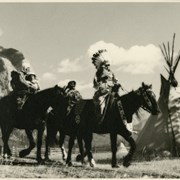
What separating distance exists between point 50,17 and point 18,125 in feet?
10.0

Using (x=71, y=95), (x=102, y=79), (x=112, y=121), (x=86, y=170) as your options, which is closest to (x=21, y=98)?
(x=71, y=95)

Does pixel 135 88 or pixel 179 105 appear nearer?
pixel 135 88

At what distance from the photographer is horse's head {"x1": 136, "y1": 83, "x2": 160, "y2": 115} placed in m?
9.84

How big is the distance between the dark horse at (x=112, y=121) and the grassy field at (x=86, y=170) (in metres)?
0.29

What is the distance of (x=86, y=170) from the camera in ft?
31.9

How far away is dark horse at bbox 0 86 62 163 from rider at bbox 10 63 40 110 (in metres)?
0.15

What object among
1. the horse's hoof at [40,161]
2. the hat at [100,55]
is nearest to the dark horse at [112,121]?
the horse's hoof at [40,161]

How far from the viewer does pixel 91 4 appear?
11.5m

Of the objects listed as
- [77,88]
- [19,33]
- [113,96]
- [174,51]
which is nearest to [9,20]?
[19,33]

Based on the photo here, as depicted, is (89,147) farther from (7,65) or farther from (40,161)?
(7,65)

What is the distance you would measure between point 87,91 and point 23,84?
1628 mm

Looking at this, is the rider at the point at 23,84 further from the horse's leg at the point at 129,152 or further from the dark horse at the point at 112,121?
the horse's leg at the point at 129,152

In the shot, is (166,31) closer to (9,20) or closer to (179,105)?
(179,105)

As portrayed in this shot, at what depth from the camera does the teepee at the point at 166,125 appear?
37.0ft
